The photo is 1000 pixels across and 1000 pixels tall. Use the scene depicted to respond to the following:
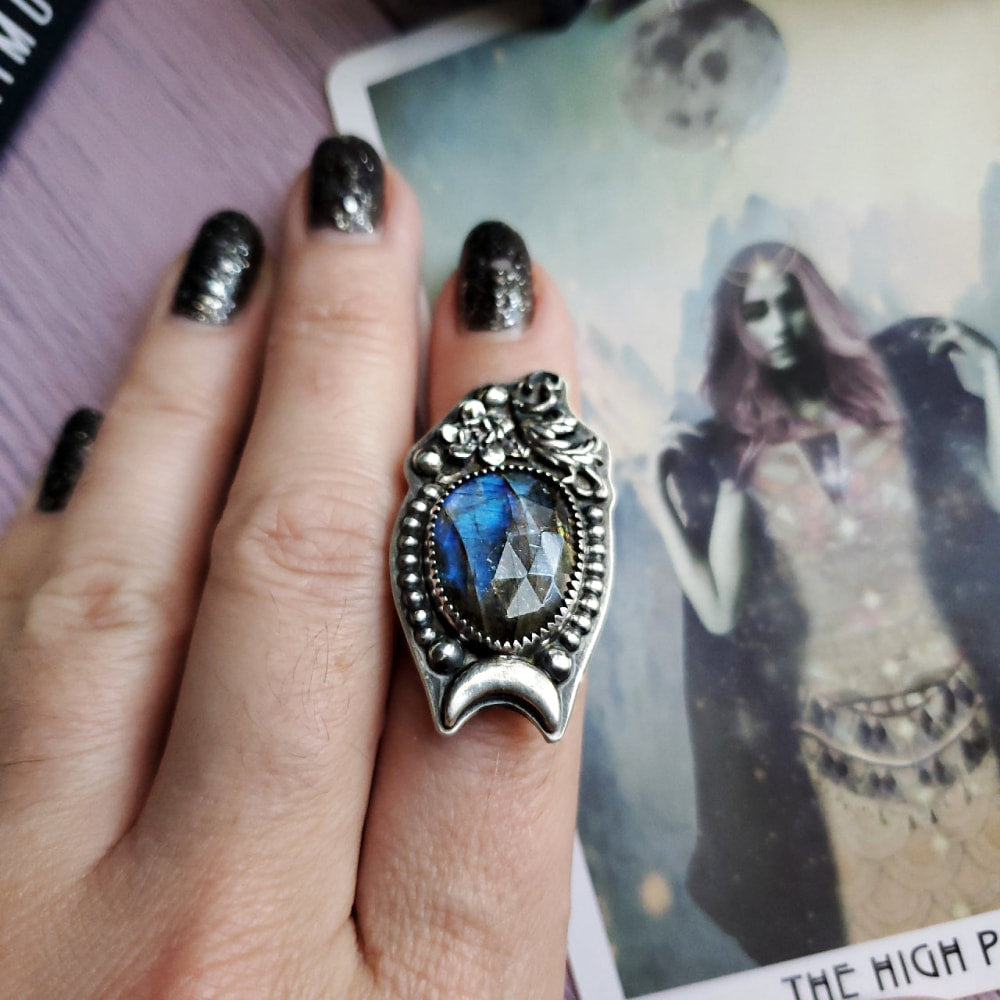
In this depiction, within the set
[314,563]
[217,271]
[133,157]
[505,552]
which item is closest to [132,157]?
[133,157]

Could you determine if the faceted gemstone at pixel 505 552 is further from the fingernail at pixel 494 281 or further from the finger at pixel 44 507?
the finger at pixel 44 507

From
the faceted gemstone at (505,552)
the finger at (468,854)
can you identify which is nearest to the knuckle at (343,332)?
the faceted gemstone at (505,552)

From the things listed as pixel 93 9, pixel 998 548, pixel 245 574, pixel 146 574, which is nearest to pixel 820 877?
pixel 998 548

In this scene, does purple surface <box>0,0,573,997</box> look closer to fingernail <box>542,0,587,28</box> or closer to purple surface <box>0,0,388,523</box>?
→ purple surface <box>0,0,388,523</box>

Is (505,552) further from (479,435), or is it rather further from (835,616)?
(835,616)

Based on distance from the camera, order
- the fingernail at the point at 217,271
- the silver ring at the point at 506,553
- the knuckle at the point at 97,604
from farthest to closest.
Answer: the fingernail at the point at 217,271 → the knuckle at the point at 97,604 → the silver ring at the point at 506,553

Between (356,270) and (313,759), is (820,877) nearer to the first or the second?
(313,759)
